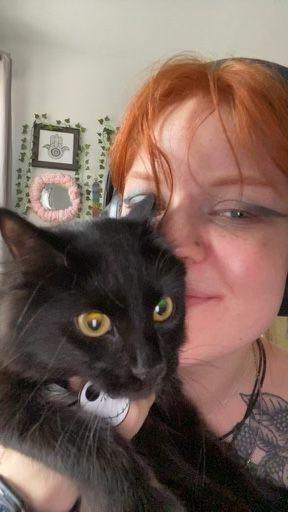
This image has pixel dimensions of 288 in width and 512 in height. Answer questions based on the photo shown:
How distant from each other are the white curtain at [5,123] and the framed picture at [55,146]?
13.2 inches

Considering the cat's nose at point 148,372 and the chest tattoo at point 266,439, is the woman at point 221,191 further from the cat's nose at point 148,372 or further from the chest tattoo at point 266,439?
the cat's nose at point 148,372

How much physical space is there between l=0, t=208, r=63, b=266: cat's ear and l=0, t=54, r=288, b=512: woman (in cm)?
29

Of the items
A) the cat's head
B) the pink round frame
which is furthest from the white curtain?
the cat's head

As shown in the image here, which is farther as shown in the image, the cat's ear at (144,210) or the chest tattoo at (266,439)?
the chest tattoo at (266,439)

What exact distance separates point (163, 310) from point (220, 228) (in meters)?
0.28

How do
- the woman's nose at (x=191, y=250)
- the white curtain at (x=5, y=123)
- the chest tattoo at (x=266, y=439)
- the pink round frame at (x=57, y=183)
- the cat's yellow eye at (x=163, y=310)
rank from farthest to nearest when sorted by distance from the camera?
the pink round frame at (x=57, y=183) < the white curtain at (x=5, y=123) < the chest tattoo at (x=266, y=439) < the woman's nose at (x=191, y=250) < the cat's yellow eye at (x=163, y=310)

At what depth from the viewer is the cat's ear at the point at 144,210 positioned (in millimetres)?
864

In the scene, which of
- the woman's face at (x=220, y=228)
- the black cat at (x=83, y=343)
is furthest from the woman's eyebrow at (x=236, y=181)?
the black cat at (x=83, y=343)

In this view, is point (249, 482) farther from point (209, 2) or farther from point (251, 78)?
point (209, 2)

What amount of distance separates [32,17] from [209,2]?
1.32 metres

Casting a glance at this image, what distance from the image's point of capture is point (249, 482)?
978 mm

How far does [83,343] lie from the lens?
0.70 metres

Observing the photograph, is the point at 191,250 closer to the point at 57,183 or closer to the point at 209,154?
the point at 209,154

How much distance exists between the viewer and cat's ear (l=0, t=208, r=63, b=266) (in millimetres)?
650
